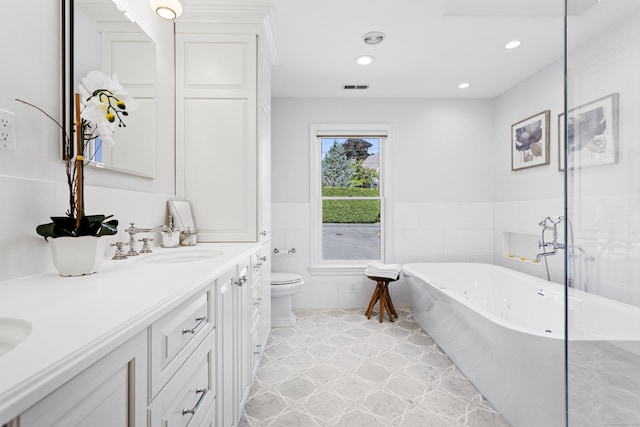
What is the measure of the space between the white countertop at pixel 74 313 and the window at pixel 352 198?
2.49m

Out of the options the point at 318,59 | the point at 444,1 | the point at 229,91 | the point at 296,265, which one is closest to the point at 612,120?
the point at 444,1

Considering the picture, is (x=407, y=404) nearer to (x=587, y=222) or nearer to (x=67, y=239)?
(x=587, y=222)

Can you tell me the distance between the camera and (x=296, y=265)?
3.49 meters

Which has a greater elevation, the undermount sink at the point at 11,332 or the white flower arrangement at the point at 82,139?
the white flower arrangement at the point at 82,139

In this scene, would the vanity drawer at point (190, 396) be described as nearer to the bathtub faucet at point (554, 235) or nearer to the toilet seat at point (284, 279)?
the toilet seat at point (284, 279)

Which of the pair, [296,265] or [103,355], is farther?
[296,265]

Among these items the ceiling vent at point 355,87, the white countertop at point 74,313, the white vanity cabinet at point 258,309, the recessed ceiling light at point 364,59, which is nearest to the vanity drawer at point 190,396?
the white countertop at point 74,313

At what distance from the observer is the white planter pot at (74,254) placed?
0.98m

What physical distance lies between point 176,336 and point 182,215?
1.29 meters

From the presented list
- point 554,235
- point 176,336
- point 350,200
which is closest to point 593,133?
point 176,336

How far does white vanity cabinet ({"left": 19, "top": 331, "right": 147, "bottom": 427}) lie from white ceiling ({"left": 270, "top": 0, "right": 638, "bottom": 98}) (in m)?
2.17

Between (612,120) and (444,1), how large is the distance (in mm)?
1539

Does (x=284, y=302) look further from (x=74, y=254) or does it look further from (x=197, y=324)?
(x=74, y=254)

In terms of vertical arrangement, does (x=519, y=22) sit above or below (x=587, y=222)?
above
